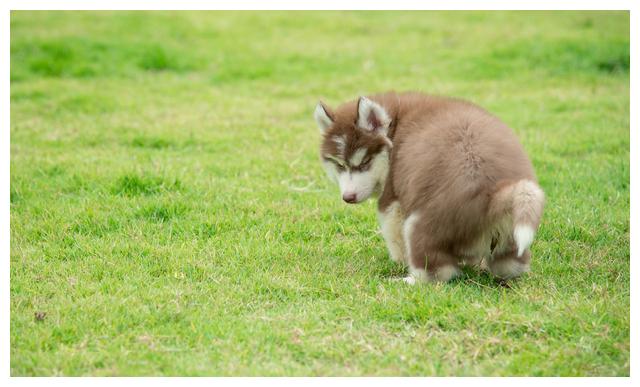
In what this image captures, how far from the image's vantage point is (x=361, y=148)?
6.17m

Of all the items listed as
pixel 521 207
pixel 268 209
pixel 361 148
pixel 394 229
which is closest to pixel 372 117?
pixel 361 148

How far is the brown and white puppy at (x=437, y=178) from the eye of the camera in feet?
17.6

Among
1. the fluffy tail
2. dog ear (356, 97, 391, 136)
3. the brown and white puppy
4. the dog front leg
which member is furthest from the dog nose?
the fluffy tail

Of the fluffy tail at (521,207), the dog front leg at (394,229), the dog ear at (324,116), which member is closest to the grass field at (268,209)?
the dog front leg at (394,229)

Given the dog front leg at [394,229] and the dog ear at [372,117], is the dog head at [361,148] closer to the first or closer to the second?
the dog ear at [372,117]

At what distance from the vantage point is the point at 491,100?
11.6m

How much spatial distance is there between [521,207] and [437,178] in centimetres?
67

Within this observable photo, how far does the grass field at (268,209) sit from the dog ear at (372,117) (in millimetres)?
1106

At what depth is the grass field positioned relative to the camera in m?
5.01

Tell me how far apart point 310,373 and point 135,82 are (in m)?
9.06

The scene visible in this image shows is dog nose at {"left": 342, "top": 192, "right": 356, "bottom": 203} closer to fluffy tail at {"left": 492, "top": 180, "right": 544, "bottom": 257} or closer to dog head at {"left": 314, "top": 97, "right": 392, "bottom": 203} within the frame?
dog head at {"left": 314, "top": 97, "right": 392, "bottom": 203}

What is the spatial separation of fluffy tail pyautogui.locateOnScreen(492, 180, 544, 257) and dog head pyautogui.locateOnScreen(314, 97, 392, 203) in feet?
3.89

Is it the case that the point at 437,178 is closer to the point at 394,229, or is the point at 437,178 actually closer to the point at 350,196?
the point at 394,229
